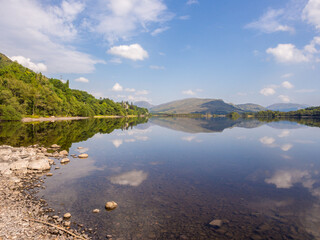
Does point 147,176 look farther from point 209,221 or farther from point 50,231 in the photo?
point 50,231

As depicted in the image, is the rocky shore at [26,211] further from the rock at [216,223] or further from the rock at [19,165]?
the rock at [216,223]

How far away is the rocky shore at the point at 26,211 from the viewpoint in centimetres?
1106

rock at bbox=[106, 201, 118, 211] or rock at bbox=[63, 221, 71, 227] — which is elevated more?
rock at bbox=[63, 221, 71, 227]

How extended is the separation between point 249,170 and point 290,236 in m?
15.4

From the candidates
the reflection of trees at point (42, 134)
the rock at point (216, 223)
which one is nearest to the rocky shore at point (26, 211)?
the rock at point (216, 223)

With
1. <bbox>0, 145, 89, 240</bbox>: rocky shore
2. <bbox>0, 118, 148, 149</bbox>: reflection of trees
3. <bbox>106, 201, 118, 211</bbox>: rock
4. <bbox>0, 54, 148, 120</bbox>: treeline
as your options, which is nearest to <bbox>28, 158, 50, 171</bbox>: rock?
<bbox>0, 145, 89, 240</bbox>: rocky shore

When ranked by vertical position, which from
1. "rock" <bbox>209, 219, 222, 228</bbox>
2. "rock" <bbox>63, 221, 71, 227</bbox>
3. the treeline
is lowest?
"rock" <bbox>209, 219, 222, 228</bbox>

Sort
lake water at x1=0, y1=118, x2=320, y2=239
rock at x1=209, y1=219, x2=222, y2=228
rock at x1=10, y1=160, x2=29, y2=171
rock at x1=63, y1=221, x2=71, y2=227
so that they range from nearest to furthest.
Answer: rock at x1=63, y1=221, x2=71, y2=227 → lake water at x1=0, y1=118, x2=320, y2=239 → rock at x1=209, y1=219, x2=222, y2=228 → rock at x1=10, y1=160, x2=29, y2=171

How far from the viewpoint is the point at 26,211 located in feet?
44.7

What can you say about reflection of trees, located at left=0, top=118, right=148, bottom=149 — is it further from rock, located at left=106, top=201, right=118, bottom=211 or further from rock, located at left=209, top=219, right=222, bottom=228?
rock, located at left=209, top=219, right=222, bottom=228

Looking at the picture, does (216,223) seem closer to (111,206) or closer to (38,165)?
(111,206)

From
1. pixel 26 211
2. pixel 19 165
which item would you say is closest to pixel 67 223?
pixel 26 211

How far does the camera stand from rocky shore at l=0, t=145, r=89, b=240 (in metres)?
11.1

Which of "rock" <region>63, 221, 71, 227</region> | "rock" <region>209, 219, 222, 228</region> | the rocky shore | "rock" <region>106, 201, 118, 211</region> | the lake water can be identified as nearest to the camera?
the rocky shore
